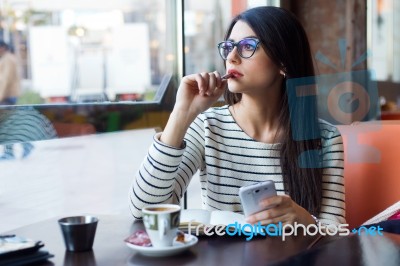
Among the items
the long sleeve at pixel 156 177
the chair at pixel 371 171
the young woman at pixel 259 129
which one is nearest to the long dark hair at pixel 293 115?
the young woman at pixel 259 129

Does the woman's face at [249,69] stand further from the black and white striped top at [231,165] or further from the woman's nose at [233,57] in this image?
the black and white striped top at [231,165]

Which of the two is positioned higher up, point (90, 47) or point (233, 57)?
point (90, 47)

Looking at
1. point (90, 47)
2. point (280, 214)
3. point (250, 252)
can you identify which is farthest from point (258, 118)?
point (90, 47)

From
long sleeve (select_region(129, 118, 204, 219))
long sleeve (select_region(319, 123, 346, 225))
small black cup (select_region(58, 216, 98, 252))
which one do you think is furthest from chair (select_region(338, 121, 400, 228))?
small black cup (select_region(58, 216, 98, 252))

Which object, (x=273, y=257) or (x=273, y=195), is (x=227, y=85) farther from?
(x=273, y=257)

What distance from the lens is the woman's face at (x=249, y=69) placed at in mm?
1443

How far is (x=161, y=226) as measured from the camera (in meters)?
0.94

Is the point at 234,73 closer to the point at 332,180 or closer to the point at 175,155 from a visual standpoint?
the point at 175,155

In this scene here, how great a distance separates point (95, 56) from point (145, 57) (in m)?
0.30

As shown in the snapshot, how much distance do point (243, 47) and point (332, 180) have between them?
0.44m

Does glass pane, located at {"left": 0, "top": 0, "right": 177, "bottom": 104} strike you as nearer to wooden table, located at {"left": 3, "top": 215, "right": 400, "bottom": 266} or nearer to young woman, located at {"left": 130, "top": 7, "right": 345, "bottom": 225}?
young woman, located at {"left": 130, "top": 7, "right": 345, "bottom": 225}

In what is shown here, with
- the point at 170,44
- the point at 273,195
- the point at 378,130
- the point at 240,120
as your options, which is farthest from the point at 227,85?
the point at 170,44

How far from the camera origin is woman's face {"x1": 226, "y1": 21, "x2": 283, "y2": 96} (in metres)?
1.44

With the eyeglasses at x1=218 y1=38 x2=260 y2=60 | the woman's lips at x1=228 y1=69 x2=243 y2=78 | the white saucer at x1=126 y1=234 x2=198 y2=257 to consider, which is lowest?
the white saucer at x1=126 y1=234 x2=198 y2=257
